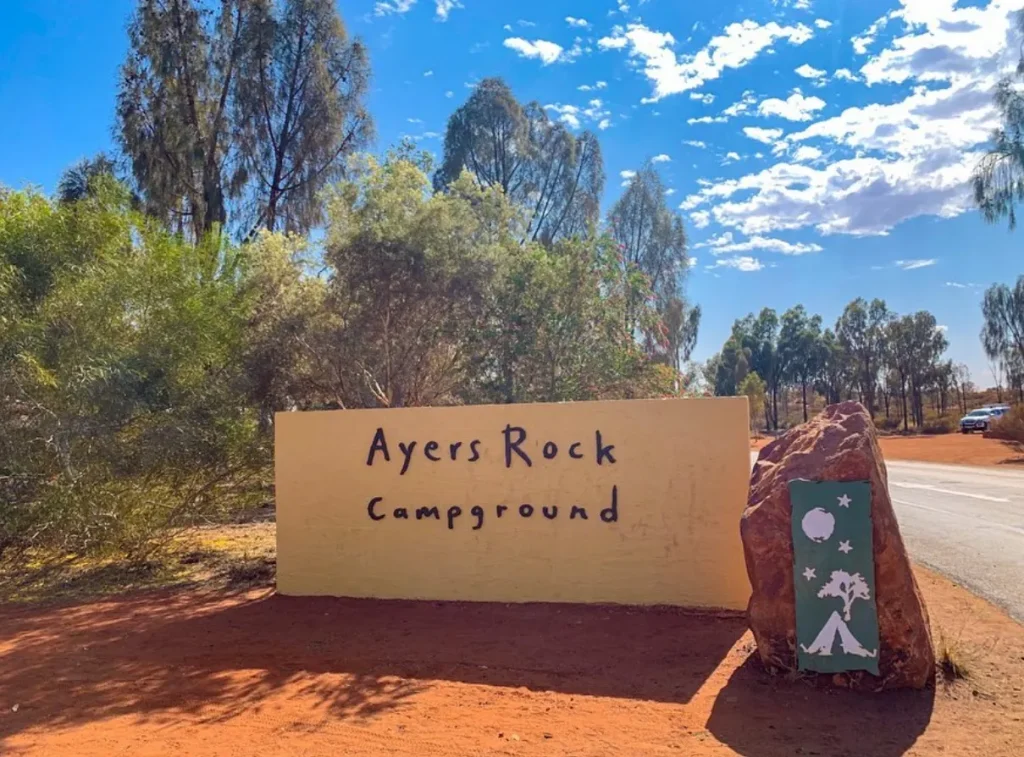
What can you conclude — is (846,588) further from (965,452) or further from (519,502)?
(965,452)

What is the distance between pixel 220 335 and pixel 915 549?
364 inches

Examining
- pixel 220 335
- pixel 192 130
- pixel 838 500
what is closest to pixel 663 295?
pixel 192 130

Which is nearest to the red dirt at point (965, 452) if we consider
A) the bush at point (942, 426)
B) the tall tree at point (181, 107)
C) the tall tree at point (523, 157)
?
the tall tree at point (523, 157)

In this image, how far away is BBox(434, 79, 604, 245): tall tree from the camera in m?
23.7

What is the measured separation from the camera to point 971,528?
11.3 m

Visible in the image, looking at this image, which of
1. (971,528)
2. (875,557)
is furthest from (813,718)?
(971,528)

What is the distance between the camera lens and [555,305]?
1102 cm

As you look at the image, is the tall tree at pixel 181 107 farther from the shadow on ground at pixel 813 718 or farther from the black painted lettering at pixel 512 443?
the shadow on ground at pixel 813 718

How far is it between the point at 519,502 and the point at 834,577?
9.49ft

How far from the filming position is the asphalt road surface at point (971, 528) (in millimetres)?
7758

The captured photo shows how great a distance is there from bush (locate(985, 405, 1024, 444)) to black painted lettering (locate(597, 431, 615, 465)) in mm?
29185

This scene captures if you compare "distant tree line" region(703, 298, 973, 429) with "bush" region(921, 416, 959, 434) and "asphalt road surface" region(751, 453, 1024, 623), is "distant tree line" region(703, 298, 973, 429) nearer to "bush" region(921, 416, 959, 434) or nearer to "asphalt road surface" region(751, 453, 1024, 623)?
"bush" region(921, 416, 959, 434)

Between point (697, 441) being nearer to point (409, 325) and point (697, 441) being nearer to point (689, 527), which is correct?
point (689, 527)

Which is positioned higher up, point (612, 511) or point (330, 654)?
point (612, 511)
